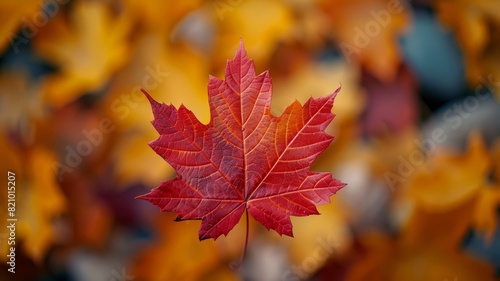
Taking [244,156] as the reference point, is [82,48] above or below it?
above

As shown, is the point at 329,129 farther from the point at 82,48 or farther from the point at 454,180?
the point at 82,48

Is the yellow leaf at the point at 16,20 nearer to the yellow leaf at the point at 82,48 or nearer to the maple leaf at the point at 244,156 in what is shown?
the yellow leaf at the point at 82,48

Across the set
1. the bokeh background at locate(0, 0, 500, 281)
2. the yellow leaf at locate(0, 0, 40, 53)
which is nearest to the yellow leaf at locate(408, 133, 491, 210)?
the bokeh background at locate(0, 0, 500, 281)

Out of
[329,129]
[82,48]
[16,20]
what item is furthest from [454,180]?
[16,20]

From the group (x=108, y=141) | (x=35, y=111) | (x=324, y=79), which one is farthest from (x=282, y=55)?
(x=35, y=111)

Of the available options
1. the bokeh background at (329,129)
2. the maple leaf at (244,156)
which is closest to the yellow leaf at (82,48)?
the bokeh background at (329,129)

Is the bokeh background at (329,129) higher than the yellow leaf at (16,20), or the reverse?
the yellow leaf at (16,20)
